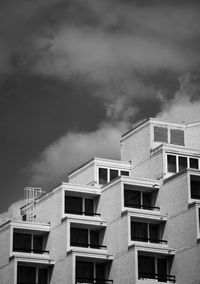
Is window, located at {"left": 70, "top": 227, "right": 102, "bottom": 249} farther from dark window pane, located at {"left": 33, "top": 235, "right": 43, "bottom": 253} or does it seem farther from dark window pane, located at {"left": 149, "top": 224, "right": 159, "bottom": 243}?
dark window pane, located at {"left": 149, "top": 224, "right": 159, "bottom": 243}

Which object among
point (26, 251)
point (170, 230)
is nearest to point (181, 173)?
point (170, 230)

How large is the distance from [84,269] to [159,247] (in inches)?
315

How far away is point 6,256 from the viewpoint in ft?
285

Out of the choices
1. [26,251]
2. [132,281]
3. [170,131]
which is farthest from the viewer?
[170,131]

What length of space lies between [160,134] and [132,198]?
9191 millimetres

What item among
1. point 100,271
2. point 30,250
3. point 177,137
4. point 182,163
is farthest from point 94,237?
point 177,137

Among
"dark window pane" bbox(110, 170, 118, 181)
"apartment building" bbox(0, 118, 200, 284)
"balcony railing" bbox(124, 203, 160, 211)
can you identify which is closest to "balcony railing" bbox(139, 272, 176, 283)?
→ "apartment building" bbox(0, 118, 200, 284)

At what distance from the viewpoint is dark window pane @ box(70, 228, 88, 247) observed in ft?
290

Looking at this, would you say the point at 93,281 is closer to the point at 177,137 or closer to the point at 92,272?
the point at 92,272

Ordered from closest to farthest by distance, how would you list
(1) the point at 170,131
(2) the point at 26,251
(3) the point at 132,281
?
(3) the point at 132,281 → (2) the point at 26,251 → (1) the point at 170,131

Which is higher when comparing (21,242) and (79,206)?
(79,206)

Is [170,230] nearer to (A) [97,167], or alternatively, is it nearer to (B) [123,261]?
(B) [123,261]

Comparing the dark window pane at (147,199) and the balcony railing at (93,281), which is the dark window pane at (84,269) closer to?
the balcony railing at (93,281)

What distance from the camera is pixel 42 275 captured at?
289 feet
